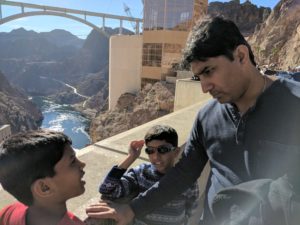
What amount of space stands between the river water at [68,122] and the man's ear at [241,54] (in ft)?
138

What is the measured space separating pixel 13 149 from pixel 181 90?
18.7ft

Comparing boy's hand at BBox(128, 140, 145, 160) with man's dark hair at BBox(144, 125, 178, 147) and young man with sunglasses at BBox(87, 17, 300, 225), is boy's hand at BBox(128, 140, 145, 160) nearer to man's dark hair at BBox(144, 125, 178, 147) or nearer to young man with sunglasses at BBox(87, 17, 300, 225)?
man's dark hair at BBox(144, 125, 178, 147)

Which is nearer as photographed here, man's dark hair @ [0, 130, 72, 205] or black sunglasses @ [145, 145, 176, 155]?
man's dark hair @ [0, 130, 72, 205]

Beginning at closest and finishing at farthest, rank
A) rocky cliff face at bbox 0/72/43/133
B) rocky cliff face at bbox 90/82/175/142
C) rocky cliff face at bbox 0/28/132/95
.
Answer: rocky cliff face at bbox 90/82/175/142, rocky cliff face at bbox 0/72/43/133, rocky cliff face at bbox 0/28/132/95

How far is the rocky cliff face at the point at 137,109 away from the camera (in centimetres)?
1972

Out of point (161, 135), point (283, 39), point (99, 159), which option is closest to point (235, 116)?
point (161, 135)

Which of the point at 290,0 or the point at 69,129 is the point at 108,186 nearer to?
the point at 290,0

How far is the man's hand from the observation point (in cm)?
121

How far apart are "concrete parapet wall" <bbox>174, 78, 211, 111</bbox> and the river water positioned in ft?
122

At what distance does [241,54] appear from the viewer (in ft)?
4.16

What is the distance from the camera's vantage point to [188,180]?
1.50 meters

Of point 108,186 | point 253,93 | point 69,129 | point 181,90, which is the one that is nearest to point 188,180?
point 108,186

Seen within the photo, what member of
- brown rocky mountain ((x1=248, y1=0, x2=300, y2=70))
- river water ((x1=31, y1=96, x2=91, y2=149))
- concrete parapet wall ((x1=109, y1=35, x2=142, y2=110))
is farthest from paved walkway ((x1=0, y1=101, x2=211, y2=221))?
river water ((x1=31, y1=96, x2=91, y2=149))

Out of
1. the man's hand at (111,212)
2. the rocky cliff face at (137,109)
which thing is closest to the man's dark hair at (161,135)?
the man's hand at (111,212)
